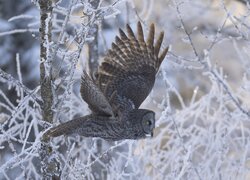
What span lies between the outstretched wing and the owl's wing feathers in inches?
11.3

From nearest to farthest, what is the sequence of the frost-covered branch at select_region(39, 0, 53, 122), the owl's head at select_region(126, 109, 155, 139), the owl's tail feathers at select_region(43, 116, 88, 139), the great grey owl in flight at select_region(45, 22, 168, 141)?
the frost-covered branch at select_region(39, 0, 53, 122)
the owl's tail feathers at select_region(43, 116, 88, 139)
the great grey owl in flight at select_region(45, 22, 168, 141)
the owl's head at select_region(126, 109, 155, 139)

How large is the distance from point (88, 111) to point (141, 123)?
2.02 metres

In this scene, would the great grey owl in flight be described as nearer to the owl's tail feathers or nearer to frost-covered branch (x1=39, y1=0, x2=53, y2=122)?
the owl's tail feathers

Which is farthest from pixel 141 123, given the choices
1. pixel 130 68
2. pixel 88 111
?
pixel 88 111

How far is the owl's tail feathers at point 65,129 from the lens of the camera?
→ 4039 mm

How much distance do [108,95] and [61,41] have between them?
91 centimetres

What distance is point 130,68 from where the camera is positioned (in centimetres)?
493

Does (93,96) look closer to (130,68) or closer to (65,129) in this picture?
(65,129)

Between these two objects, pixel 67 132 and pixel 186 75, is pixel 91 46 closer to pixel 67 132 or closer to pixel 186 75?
pixel 67 132

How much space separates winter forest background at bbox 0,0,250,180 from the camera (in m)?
3.94

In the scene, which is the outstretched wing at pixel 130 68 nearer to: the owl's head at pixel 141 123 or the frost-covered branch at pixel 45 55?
the owl's head at pixel 141 123

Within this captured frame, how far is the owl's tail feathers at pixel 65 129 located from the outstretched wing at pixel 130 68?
36cm

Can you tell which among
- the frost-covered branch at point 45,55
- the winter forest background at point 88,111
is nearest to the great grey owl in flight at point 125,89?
the winter forest background at point 88,111

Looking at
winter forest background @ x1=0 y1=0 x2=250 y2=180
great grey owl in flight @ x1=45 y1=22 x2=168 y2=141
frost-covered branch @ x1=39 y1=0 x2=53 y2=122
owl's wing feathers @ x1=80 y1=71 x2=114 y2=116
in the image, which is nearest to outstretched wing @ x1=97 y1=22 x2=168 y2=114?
great grey owl in flight @ x1=45 y1=22 x2=168 y2=141
